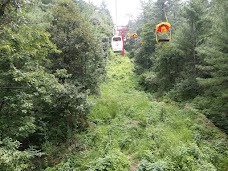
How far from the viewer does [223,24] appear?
10508 mm

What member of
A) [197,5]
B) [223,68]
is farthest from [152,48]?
[223,68]

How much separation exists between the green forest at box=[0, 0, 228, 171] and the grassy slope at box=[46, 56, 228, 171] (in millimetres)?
38

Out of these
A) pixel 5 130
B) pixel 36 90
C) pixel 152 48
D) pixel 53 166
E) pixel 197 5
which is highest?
pixel 197 5

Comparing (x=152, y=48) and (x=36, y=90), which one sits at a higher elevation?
(x=152, y=48)

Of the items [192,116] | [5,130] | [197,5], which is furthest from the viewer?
[197,5]

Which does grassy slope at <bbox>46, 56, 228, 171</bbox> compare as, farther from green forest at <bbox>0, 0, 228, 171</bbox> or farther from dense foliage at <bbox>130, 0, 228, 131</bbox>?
dense foliage at <bbox>130, 0, 228, 131</bbox>

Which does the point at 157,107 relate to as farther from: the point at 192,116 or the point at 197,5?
the point at 197,5

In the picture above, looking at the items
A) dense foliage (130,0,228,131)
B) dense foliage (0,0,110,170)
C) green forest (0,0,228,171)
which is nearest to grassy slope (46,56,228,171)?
green forest (0,0,228,171)

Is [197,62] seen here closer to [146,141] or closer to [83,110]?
[146,141]

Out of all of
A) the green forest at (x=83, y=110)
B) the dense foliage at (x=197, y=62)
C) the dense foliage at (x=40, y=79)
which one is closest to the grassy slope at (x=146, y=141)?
the green forest at (x=83, y=110)

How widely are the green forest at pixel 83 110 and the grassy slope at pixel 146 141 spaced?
0.13 feet

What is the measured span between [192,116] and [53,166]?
787 cm

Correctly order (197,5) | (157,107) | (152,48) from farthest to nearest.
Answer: (152,48)
(197,5)
(157,107)

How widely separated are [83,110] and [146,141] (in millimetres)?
3044
